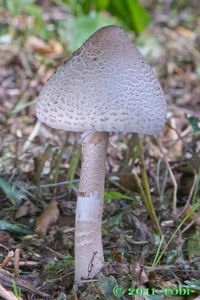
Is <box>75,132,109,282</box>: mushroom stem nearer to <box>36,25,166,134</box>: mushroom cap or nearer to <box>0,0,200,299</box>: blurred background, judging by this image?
<box>0,0,200,299</box>: blurred background

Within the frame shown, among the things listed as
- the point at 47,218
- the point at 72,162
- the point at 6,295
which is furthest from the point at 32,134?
the point at 6,295

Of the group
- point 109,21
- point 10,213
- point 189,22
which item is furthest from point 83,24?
point 10,213

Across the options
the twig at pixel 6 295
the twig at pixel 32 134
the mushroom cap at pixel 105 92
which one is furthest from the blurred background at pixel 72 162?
the mushroom cap at pixel 105 92

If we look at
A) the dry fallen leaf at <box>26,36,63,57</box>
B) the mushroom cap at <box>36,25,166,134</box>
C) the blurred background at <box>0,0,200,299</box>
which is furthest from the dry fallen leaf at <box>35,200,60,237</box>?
the dry fallen leaf at <box>26,36,63,57</box>

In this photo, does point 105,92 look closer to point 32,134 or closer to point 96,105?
point 96,105

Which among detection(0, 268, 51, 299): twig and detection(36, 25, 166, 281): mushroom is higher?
detection(36, 25, 166, 281): mushroom

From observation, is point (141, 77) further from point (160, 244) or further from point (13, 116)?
point (13, 116)
